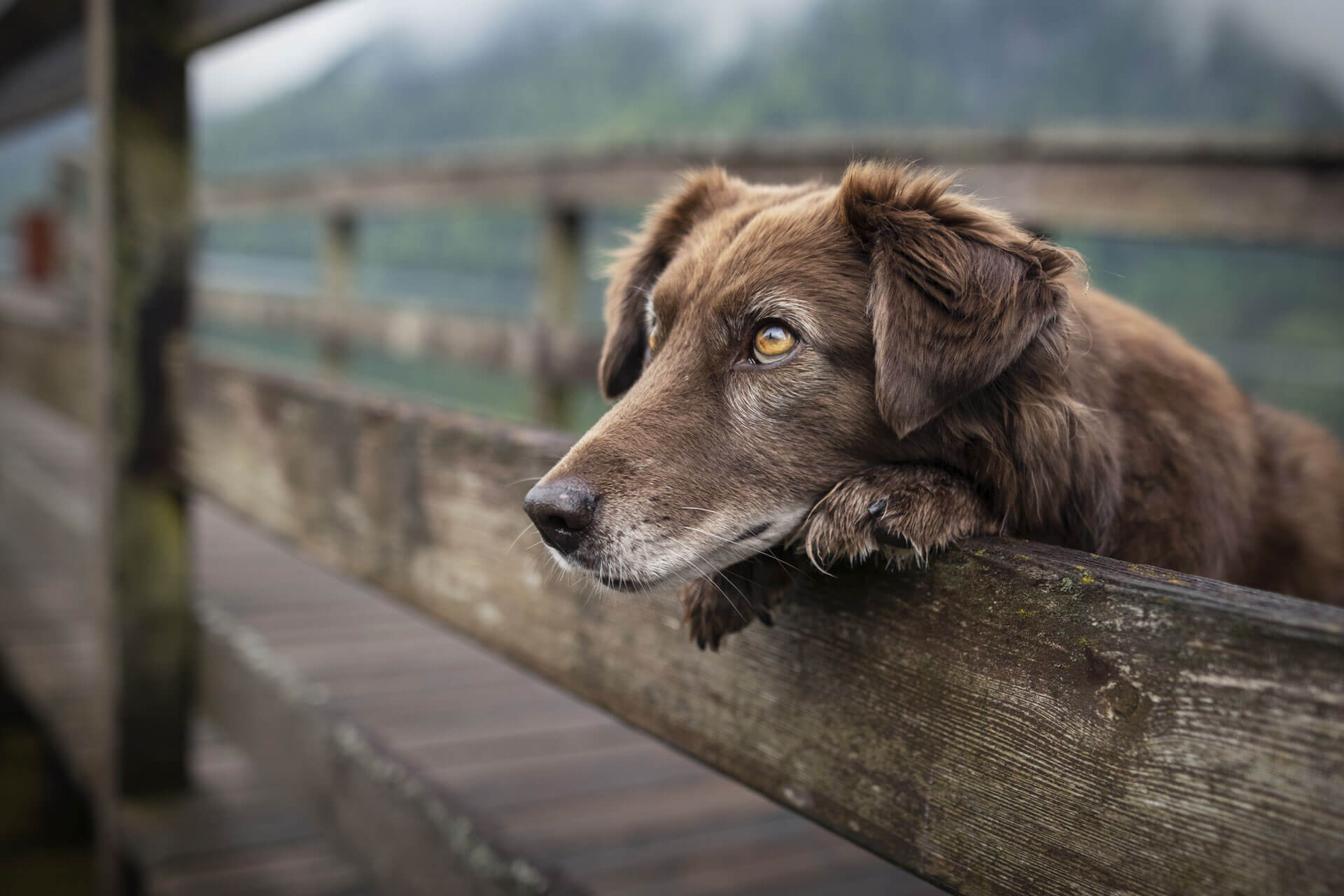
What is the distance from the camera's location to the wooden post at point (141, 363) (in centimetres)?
288

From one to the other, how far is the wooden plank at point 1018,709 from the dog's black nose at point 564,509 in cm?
27

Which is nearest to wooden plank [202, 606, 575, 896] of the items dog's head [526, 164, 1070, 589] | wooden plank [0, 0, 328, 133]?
dog's head [526, 164, 1070, 589]

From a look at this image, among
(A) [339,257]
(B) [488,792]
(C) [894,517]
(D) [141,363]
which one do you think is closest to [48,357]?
(D) [141,363]

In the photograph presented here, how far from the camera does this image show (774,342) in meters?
1.37

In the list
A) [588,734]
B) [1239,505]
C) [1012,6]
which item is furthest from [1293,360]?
[1012,6]

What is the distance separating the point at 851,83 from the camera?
28.0 m

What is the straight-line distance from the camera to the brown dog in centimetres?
120

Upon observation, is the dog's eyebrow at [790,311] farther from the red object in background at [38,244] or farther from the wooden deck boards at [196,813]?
the red object in background at [38,244]

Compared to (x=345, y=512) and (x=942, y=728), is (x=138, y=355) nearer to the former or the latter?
(x=345, y=512)

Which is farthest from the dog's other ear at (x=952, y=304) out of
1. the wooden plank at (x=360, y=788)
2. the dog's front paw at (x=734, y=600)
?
the wooden plank at (x=360, y=788)

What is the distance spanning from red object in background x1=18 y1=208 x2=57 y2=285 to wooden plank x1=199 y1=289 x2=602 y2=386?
2.51m

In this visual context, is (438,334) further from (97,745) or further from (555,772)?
(555,772)

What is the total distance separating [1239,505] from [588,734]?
2358mm

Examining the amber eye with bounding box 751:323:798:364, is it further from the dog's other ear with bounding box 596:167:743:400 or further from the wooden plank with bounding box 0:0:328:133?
the wooden plank with bounding box 0:0:328:133
